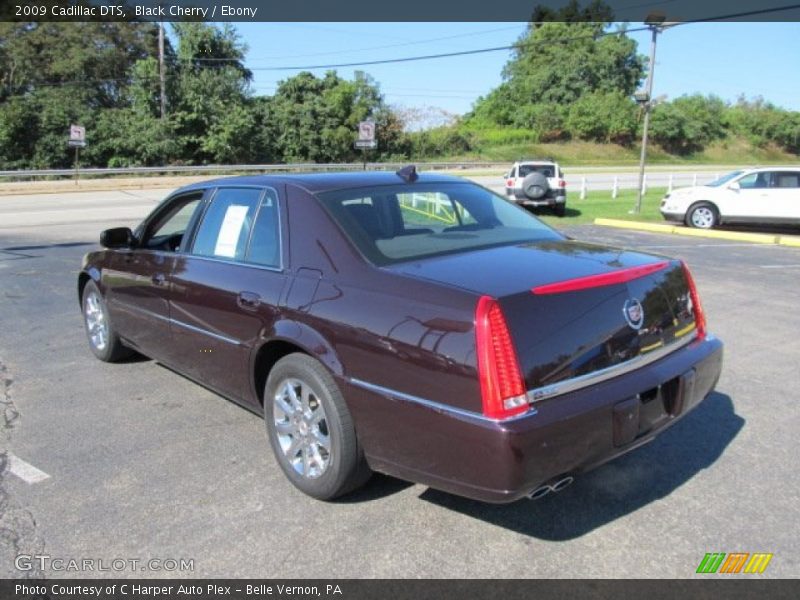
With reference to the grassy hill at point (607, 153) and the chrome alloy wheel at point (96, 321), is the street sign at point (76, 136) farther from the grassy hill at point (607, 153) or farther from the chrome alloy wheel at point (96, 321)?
the grassy hill at point (607, 153)

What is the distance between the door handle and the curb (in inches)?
508

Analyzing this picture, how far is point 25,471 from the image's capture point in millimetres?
3744

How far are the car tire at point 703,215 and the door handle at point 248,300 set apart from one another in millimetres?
15122

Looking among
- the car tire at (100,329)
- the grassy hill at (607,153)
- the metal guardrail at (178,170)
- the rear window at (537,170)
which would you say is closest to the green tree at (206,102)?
the metal guardrail at (178,170)

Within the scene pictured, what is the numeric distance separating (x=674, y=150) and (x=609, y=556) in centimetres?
7579

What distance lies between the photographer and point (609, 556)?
2889 mm

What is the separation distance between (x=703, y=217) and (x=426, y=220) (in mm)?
14494

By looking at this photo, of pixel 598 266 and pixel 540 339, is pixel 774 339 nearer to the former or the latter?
pixel 598 266

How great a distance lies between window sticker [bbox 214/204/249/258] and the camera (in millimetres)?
4066

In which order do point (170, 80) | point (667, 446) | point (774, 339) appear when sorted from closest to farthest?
point (667, 446)
point (774, 339)
point (170, 80)

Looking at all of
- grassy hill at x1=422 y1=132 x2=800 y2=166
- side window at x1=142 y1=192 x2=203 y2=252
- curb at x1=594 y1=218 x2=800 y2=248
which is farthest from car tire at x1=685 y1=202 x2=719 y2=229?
grassy hill at x1=422 y1=132 x2=800 y2=166

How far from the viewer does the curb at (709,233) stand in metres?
13.7

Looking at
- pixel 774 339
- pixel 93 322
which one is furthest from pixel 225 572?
pixel 774 339

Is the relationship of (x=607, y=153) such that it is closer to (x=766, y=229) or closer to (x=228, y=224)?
(x=766, y=229)
